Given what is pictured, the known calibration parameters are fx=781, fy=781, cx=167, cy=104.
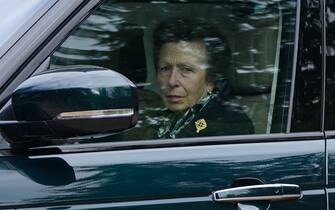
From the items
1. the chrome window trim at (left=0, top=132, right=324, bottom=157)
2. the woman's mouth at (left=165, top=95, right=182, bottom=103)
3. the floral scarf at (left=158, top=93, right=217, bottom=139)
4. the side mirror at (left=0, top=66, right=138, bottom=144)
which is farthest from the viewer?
the woman's mouth at (left=165, top=95, right=182, bottom=103)

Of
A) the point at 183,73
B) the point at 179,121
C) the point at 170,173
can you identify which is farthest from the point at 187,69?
the point at 170,173

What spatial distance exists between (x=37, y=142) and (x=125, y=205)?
336mm

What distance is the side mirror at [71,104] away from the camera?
7.55 feet

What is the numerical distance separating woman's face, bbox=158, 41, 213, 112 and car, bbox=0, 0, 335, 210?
2 centimetres

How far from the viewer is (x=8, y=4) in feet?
8.79

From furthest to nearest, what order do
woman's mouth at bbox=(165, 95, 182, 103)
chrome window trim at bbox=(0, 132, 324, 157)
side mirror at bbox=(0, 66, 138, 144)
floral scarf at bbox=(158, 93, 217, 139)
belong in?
woman's mouth at bbox=(165, 95, 182, 103) → floral scarf at bbox=(158, 93, 217, 139) → chrome window trim at bbox=(0, 132, 324, 157) → side mirror at bbox=(0, 66, 138, 144)

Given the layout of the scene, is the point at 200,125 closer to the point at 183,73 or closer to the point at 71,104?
the point at 183,73

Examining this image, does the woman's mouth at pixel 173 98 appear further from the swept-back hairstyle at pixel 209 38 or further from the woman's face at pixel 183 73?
the swept-back hairstyle at pixel 209 38

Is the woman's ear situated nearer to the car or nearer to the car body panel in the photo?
the car

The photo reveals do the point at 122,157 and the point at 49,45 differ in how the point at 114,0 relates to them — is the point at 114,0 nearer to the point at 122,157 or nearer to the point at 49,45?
the point at 49,45

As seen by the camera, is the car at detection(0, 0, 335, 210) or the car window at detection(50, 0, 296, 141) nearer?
the car at detection(0, 0, 335, 210)

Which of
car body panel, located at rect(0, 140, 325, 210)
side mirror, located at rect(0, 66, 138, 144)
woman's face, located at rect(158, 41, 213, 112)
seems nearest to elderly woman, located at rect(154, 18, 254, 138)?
woman's face, located at rect(158, 41, 213, 112)

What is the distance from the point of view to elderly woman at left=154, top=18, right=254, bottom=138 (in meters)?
2.67

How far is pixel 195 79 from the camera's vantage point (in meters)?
2.81
